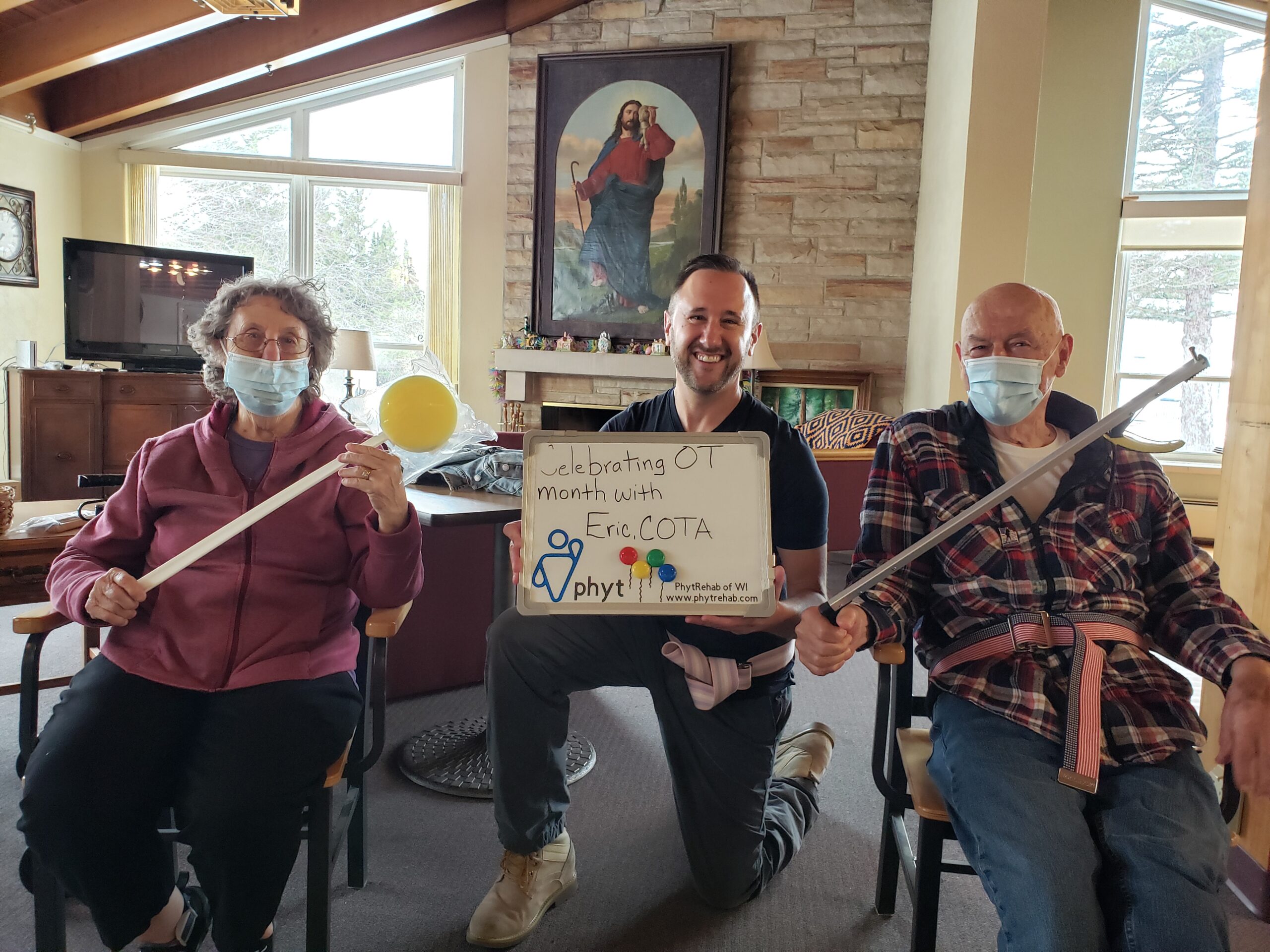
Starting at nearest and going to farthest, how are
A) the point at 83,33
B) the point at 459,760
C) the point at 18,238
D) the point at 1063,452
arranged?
the point at 1063,452 → the point at 459,760 → the point at 83,33 → the point at 18,238

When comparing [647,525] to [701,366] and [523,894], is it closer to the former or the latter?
[701,366]

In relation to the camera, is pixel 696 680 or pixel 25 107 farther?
pixel 25 107

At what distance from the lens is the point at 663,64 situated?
5859 mm

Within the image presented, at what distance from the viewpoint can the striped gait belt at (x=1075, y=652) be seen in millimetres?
1123

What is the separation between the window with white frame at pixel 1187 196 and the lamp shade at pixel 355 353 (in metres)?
5.33

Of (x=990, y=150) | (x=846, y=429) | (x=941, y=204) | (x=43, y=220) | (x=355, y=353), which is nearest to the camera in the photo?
(x=990, y=150)

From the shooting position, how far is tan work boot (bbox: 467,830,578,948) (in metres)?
1.46

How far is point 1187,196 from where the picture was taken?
19.3ft

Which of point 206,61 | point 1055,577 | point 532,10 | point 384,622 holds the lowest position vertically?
point 384,622

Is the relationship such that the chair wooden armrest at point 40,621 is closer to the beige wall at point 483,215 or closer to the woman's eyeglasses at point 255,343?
the woman's eyeglasses at point 255,343

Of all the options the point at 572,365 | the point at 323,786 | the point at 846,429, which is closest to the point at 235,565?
the point at 323,786

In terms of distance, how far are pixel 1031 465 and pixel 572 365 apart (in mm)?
4910

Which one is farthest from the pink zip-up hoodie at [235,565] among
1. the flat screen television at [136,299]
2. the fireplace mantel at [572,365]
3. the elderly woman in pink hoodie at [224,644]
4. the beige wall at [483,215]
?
the beige wall at [483,215]

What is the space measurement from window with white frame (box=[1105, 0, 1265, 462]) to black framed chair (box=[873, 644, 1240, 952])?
5.61 meters
